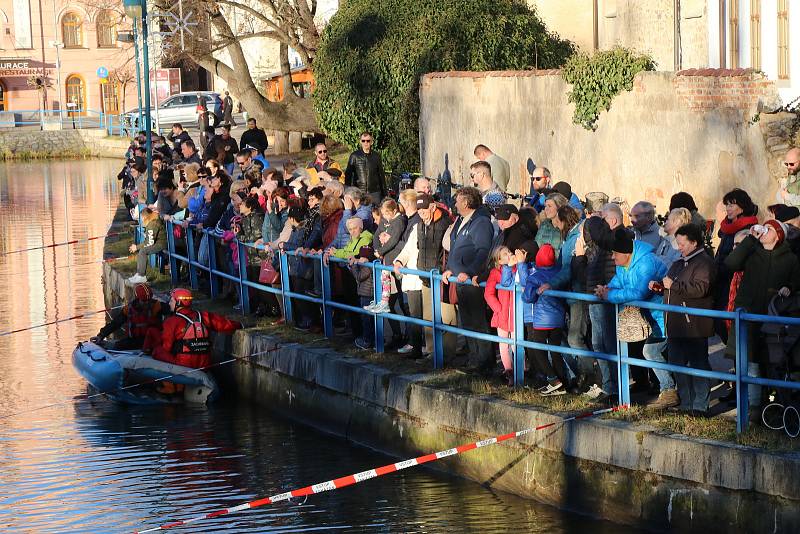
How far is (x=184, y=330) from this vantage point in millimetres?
16469

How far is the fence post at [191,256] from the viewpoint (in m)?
19.7

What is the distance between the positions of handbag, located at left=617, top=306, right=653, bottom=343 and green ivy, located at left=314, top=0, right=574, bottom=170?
17.4m

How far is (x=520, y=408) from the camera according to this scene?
38.9ft

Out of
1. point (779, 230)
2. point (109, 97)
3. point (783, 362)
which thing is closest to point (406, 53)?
point (779, 230)

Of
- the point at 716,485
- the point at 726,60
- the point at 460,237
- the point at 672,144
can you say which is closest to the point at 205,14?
the point at 726,60

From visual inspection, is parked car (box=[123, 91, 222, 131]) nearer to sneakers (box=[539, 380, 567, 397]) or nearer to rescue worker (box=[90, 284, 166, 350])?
rescue worker (box=[90, 284, 166, 350])

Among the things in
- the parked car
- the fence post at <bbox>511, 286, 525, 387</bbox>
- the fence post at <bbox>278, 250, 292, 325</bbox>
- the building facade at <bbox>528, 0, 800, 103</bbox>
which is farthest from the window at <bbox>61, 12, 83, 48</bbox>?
the fence post at <bbox>511, 286, 525, 387</bbox>

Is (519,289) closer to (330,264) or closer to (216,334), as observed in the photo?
(330,264)

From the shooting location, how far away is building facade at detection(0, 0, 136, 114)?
7812 cm

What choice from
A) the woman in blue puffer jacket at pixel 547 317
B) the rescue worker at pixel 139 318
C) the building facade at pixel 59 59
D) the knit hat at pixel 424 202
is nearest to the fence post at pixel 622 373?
the woman in blue puffer jacket at pixel 547 317

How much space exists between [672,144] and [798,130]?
100 inches

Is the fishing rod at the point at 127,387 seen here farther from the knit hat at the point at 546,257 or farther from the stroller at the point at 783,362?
the stroller at the point at 783,362

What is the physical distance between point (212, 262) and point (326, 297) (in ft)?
12.3

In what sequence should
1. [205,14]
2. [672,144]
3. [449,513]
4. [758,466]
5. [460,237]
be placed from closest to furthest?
[758,466] → [449,513] → [460,237] → [672,144] → [205,14]
